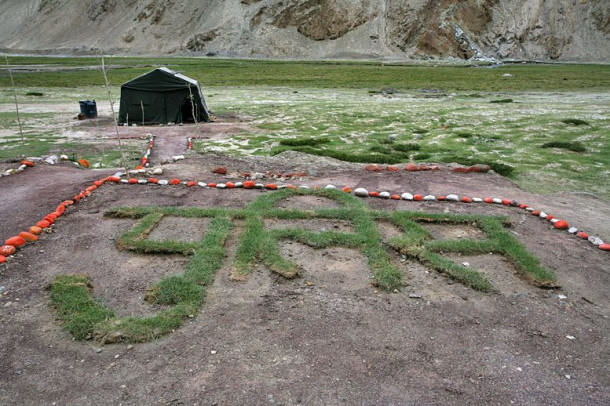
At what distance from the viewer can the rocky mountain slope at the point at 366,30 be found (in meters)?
102

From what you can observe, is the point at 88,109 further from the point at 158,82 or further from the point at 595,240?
the point at 595,240

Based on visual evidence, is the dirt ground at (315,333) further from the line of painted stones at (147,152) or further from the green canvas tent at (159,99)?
the green canvas tent at (159,99)

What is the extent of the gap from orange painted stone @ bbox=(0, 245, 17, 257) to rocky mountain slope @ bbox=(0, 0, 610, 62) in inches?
4090

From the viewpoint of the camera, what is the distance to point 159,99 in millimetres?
24938

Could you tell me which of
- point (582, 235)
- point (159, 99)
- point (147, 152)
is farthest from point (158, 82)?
point (582, 235)

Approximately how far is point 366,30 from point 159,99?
93769 mm

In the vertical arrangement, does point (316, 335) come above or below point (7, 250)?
below

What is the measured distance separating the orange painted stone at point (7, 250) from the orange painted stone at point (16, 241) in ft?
0.40

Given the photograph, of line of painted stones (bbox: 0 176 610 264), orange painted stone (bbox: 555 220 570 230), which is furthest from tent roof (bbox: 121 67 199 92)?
orange painted stone (bbox: 555 220 570 230)

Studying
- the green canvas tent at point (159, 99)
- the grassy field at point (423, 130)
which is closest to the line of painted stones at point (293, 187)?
the grassy field at point (423, 130)

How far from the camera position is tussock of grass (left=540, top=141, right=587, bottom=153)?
17938 millimetres

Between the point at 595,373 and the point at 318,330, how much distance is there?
141 inches

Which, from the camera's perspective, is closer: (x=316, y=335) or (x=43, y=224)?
(x=316, y=335)

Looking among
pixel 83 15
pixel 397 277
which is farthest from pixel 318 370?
pixel 83 15
